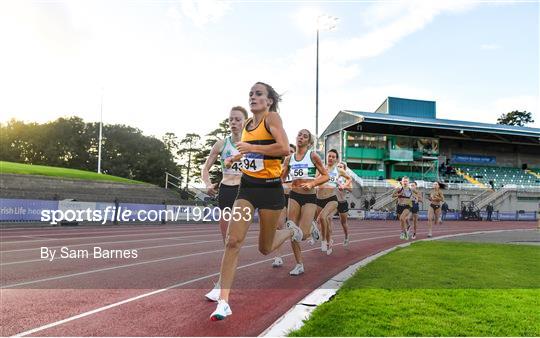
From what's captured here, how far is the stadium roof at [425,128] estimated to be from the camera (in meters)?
50.6

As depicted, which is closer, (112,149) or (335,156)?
(335,156)

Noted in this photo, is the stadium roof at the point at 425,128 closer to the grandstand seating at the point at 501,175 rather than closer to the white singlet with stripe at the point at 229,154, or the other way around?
the grandstand seating at the point at 501,175

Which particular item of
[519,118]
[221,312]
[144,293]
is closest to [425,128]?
[519,118]

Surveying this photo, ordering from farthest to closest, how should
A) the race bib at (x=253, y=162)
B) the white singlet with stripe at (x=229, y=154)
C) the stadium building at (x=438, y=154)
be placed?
the stadium building at (x=438, y=154) < the white singlet with stripe at (x=229, y=154) < the race bib at (x=253, y=162)

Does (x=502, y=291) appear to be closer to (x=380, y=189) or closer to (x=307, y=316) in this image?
(x=307, y=316)

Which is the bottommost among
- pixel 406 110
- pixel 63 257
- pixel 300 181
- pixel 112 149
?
pixel 63 257

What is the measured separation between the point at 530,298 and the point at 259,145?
388 centimetres

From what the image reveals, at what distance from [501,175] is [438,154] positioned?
9343 millimetres

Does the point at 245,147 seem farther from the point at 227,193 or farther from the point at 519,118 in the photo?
the point at 519,118

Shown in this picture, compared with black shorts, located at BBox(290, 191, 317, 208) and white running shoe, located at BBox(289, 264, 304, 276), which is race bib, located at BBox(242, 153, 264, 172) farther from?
black shorts, located at BBox(290, 191, 317, 208)

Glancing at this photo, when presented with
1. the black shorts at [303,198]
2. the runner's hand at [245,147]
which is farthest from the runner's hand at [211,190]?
the black shorts at [303,198]

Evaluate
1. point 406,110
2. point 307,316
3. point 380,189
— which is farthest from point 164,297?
point 406,110

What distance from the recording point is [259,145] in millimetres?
4047

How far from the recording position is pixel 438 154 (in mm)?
57062
